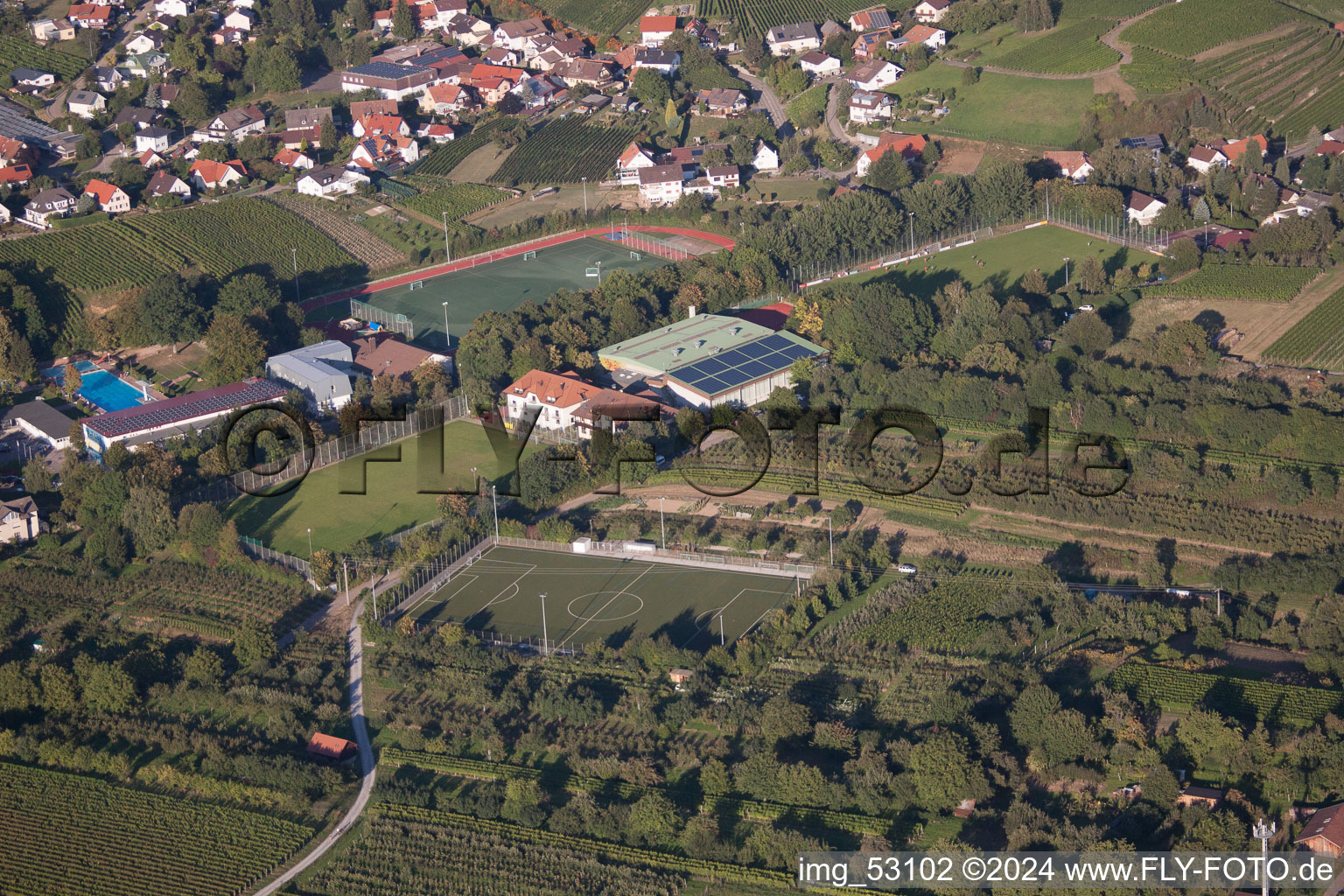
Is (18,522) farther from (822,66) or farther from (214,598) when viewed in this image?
(822,66)

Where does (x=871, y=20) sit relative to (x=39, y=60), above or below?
below

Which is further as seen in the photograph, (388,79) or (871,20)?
(871,20)

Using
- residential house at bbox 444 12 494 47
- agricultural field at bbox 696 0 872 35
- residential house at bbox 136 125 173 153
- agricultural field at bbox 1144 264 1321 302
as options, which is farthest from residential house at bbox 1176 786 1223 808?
residential house at bbox 444 12 494 47

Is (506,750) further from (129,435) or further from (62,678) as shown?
(129,435)

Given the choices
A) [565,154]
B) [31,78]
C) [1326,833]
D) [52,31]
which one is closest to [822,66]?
[565,154]

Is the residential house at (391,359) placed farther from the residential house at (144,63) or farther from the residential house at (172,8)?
the residential house at (172,8)

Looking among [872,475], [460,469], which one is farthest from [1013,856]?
[460,469]

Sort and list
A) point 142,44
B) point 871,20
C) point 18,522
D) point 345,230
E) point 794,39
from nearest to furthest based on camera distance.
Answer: point 18,522 → point 345,230 → point 142,44 → point 794,39 → point 871,20
